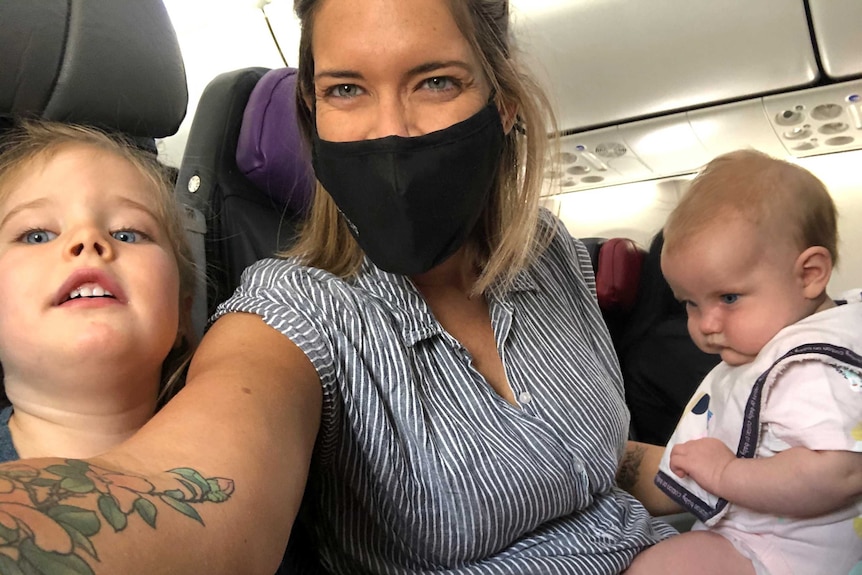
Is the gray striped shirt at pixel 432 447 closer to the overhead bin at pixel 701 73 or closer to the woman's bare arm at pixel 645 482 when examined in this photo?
the woman's bare arm at pixel 645 482

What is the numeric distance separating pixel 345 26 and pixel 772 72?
10.2ft

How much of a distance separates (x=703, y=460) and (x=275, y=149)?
124 cm

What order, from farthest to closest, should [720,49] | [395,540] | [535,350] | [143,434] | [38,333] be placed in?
1. [720,49]
2. [535,350]
3. [395,540]
4. [38,333]
5. [143,434]

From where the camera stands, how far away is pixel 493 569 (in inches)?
44.1

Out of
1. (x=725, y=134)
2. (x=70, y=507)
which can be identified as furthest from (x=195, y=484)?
(x=725, y=134)

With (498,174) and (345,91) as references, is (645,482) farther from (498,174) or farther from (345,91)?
(345,91)

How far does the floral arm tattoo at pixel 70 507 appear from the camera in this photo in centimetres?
49

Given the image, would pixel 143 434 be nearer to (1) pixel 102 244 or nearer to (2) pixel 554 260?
(1) pixel 102 244

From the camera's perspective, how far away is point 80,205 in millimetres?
1094

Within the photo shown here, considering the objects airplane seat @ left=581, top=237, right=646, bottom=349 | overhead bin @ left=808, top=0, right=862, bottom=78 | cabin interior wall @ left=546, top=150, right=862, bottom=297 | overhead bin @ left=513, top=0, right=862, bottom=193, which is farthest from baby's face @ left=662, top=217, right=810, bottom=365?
cabin interior wall @ left=546, top=150, right=862, bottom=297

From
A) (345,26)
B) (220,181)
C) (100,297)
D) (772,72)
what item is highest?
(772,72)

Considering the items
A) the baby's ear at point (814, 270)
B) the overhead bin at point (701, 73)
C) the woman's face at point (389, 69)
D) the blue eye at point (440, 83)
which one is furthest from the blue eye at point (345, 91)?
the overhead bin at point (701, 73)

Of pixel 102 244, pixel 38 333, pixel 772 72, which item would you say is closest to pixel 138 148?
pixel 102 244

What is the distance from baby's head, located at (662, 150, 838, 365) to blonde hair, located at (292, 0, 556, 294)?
0.36m
